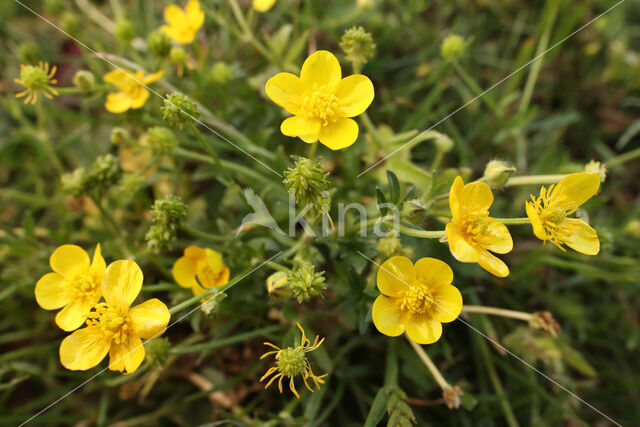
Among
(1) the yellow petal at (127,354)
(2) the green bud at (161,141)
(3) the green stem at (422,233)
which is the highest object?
(2) the green bud at (161,141)

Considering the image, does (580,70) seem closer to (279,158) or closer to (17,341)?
(279,158)

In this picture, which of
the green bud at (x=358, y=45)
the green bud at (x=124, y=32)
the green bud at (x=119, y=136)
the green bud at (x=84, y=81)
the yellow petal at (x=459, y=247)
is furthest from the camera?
the green bud at (x=124, y=32)

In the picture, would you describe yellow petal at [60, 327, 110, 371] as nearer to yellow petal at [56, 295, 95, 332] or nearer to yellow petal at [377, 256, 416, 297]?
yellow petal at [56, 295, 95, 332]

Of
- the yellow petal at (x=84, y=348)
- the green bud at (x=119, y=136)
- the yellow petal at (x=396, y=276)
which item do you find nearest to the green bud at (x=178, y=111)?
the green bud at (x=119, y=136)

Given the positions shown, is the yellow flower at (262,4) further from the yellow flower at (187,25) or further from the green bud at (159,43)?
the green bud at (159,43)

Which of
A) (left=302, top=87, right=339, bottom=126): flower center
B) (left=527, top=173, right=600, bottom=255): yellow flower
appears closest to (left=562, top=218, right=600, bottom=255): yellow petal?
(left=527, top=173, right=600, bottom=255): yellow flower

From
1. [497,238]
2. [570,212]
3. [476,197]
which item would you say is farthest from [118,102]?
[570,212]
